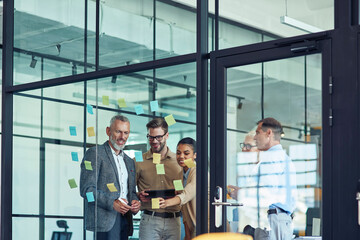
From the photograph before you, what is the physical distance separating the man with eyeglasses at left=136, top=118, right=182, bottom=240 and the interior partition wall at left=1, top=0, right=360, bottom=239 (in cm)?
8

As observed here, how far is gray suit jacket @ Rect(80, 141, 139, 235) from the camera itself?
5757 mm

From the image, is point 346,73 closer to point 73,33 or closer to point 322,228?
point 322,228

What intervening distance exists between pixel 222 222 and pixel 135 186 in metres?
0.89

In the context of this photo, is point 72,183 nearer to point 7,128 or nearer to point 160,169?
point 160,169

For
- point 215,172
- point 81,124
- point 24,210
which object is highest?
point 81,124

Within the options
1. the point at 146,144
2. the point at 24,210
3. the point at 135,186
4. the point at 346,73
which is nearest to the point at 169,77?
the point at 146,144

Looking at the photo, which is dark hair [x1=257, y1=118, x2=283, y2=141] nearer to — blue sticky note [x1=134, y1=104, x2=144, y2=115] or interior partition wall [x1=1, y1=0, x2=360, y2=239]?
interior partition wall [x1=1, y1=0, x2=360, y2=239]

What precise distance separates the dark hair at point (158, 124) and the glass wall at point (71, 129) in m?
0.04

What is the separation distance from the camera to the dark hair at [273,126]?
5007 mm

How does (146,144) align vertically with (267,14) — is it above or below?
below

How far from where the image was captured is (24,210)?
22.2 ft

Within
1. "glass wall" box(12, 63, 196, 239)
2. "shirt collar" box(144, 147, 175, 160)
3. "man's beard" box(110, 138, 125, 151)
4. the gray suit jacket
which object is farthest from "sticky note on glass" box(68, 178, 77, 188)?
"shirt collar" box(144, 147, 175, 160)

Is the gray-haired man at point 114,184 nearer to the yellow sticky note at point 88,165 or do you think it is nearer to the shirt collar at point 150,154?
the yellow sticky note at point 88,165

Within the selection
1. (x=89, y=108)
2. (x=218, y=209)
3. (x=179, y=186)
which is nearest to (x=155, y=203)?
(x=179, y=186)
